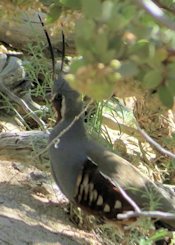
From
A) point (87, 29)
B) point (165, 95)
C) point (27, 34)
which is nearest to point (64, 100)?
point (27, 34)

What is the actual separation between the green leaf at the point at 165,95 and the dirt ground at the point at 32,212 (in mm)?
2096

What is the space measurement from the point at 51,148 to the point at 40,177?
1.92 feet

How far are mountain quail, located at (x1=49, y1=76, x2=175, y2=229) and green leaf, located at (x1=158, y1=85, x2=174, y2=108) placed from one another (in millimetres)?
2022

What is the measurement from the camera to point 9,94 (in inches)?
172

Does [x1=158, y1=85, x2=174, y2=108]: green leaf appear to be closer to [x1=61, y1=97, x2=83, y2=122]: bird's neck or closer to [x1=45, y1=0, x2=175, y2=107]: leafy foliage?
[x1=45, y1=0, x2=175, y2=107]: leafy foliage

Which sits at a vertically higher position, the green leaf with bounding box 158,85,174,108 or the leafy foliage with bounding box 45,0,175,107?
the leafy foliage with bounding box 45,0,175,107

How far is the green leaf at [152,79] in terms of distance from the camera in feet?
3.06

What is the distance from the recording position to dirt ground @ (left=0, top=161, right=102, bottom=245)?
3.14m

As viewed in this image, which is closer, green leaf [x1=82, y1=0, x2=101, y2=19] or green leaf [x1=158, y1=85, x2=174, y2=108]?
green leaf [x1=82, y1=0, x2=101, y2=19]

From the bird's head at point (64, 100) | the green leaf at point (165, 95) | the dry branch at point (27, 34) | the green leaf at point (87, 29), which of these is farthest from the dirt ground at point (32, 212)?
the green leaf at point (87, 29)

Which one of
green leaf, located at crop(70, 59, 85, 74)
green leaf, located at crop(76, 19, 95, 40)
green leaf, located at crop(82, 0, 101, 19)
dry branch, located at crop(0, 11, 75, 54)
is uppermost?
green leaf, located at crop(82, 0, 101, 19)

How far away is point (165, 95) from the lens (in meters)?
0.99

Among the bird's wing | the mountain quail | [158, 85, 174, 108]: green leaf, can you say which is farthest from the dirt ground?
[158, 85, 174, 108]: green leaf

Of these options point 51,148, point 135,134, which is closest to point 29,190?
point 51,148
